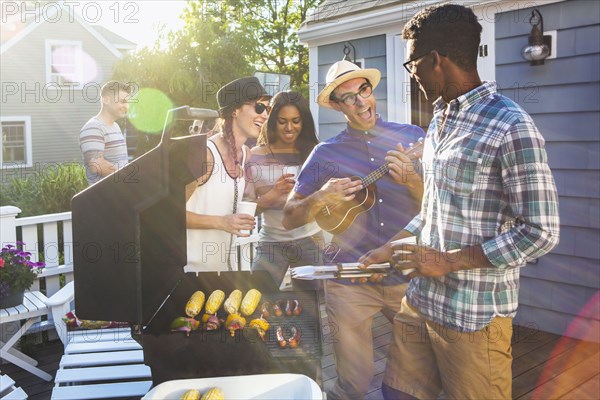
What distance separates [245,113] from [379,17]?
7.30ft

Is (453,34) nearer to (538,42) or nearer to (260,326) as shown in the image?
(260,326)

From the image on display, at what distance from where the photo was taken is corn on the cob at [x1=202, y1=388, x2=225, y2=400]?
1.50 metres

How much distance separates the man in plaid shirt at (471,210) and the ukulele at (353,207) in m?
0.91

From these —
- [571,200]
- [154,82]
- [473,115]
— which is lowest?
[571,200]

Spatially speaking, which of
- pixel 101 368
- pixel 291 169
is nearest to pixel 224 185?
pixel 291 169

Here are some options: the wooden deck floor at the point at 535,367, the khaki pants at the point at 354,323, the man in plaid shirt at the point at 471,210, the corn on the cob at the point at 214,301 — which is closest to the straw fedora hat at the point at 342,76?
the khaki pants at the point at 354,323

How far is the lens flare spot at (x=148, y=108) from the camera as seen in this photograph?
60.2 ft

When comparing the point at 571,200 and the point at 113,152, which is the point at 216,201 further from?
the point at 571,200

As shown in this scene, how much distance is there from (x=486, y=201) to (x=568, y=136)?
2.74 metres

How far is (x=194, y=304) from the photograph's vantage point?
222 centimetres

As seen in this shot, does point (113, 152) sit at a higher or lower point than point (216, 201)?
higher

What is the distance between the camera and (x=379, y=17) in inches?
196

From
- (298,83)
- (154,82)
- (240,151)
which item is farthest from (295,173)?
(298,83)

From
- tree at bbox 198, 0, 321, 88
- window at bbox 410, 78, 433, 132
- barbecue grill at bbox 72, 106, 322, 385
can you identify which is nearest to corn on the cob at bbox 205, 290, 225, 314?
barbecue grill at bbox 72, 106, 322, 385
